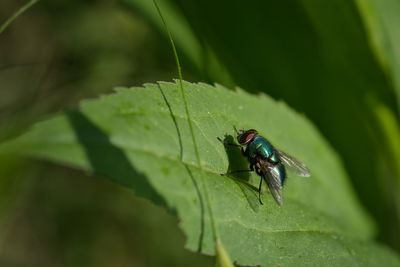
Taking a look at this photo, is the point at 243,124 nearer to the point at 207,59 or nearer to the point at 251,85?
the point at 207,59

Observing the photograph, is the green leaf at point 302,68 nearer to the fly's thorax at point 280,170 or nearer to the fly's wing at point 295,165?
the fly's wing at point 295,165

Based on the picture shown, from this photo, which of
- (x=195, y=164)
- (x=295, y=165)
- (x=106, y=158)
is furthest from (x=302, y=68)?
(x=106, y=158)

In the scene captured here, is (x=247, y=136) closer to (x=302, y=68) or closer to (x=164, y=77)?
(x=302, y=68)

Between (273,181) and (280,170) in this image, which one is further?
(280,170)

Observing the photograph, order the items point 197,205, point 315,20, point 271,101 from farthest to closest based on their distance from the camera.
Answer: point 315,20
point 271,101
point 197,205

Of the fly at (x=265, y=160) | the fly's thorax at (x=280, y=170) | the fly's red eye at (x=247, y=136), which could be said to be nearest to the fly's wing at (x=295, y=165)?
the fly at (x=265, y=160)

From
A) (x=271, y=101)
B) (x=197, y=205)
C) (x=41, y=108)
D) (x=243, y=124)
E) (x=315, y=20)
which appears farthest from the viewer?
(x=41, y=108)

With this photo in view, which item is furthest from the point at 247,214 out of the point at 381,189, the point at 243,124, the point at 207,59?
the point at 381,189
